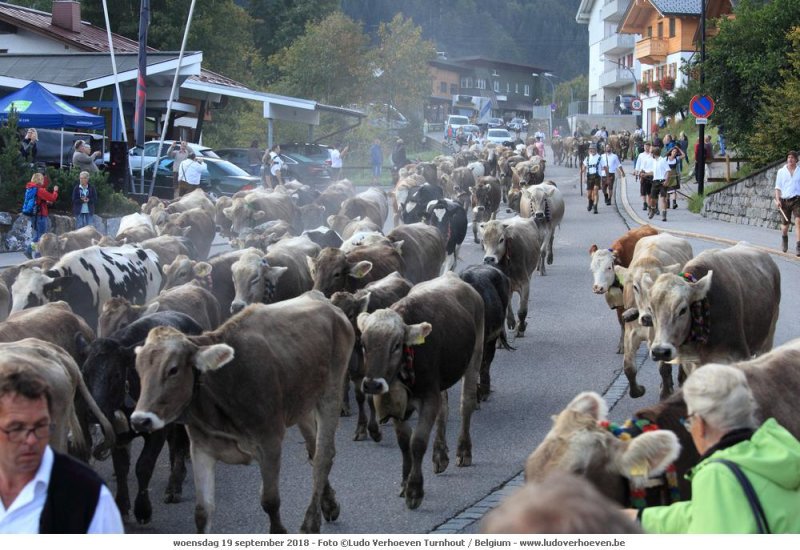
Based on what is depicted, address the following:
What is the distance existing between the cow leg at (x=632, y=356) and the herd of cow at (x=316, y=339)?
2 centimetres

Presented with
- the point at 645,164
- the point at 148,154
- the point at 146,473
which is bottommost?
the point at 146,473

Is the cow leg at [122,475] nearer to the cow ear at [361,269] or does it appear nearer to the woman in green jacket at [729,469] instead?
the cow ear at [361,269]

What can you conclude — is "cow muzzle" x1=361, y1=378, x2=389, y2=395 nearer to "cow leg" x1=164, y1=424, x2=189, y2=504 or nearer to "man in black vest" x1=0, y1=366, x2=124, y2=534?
"cow leg" x1=164, y1=424, x2=189, y2=504

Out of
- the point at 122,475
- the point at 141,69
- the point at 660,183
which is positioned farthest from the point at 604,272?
the point at 141,69

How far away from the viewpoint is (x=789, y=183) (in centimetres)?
2197

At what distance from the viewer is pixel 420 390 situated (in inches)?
352

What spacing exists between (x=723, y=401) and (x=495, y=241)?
11464 millimetres

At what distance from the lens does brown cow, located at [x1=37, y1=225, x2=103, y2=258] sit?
15641mm

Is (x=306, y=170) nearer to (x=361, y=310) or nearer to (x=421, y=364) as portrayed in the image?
(x=361, y=310)

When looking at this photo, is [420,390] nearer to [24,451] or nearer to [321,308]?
[321,308]

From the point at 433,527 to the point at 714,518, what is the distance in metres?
3.93

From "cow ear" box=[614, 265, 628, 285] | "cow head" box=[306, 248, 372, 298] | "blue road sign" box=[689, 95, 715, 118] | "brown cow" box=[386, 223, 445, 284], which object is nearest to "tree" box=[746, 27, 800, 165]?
"blue road sign" box=[689, 95, 715, 118]

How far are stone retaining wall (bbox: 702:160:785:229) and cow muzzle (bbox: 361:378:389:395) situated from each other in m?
22.8

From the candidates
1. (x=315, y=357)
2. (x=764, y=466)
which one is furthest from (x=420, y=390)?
(x=764, y=466)
